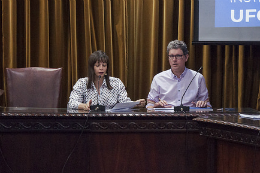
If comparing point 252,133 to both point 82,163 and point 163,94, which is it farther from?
point 163,94

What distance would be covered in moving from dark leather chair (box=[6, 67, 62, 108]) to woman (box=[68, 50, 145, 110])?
0.19 meters

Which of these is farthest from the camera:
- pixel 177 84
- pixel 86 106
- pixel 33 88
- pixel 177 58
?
pixel 177 84

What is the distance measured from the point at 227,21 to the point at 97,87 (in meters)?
1.63

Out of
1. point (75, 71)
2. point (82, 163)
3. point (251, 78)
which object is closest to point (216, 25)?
point (251, 78)

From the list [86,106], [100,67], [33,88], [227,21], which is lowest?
[86,106]

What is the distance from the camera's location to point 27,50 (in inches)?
154

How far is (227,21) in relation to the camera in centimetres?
374

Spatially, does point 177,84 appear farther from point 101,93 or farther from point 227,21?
point 227,21

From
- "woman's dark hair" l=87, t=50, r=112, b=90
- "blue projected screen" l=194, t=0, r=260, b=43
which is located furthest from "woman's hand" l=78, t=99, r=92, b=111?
"blue projected screen" l=194, t=0, r=260, b=43

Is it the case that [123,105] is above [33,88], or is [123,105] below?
below

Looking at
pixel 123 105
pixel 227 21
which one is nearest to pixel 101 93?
pixel 123 105

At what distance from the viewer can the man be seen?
3.29 metres

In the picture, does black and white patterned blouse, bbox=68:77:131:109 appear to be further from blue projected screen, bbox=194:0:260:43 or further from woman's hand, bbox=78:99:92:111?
blue projected screen, bbox=194:0:260:43

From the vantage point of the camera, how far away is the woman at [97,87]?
10.0 feet
